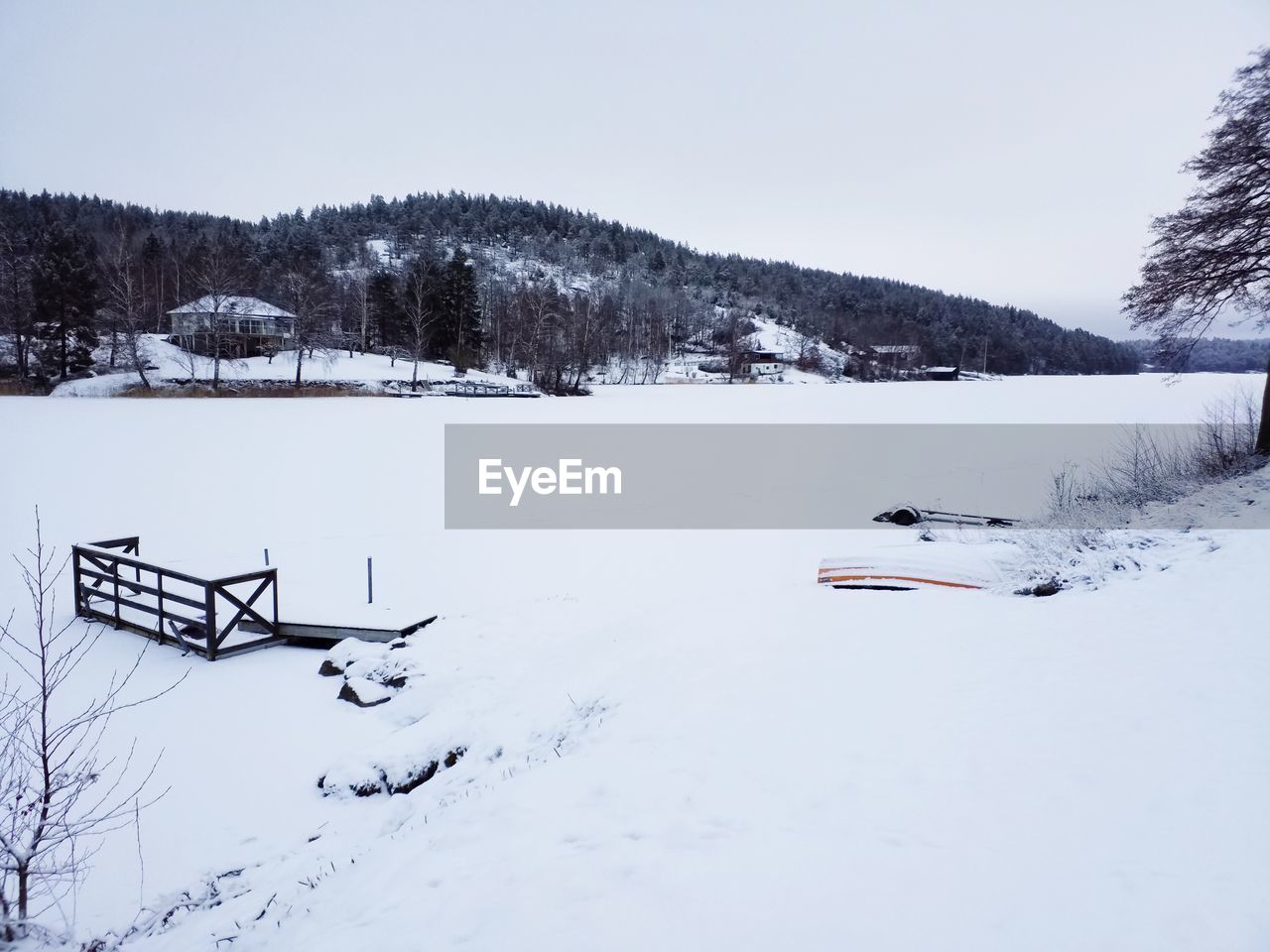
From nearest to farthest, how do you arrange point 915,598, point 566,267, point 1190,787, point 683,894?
1. point 683,894
2. point 1190,787
3. point 915,598
4. point 566,267

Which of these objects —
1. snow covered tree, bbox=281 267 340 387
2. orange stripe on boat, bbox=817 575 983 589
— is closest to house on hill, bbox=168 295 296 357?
snow covered tree, bbox=281 267 340 387

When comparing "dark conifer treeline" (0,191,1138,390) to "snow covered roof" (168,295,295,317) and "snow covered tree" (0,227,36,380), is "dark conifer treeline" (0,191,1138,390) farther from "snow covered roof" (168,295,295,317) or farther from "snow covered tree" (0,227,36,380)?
"snow covered roof" (168,295,295,317)

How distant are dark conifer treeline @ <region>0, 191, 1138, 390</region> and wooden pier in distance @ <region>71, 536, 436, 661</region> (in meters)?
38.3

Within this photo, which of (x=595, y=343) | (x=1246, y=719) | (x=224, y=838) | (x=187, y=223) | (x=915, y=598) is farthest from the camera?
(x=187, y=223)

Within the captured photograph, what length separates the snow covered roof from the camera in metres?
45.5

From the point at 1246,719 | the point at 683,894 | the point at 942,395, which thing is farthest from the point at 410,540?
the point at 942,395

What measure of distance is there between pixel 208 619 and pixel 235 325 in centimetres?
4847

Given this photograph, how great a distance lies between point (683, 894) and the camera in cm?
346

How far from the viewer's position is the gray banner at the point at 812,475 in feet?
53.5

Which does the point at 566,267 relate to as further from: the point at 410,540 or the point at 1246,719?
the point at 1246,719

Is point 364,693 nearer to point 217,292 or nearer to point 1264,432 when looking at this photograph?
point 1264,432

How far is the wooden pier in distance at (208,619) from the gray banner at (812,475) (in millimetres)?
7365

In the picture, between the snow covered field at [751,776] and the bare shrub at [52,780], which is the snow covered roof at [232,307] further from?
the snow covered field at [751,776]

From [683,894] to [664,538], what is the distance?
13586mm
